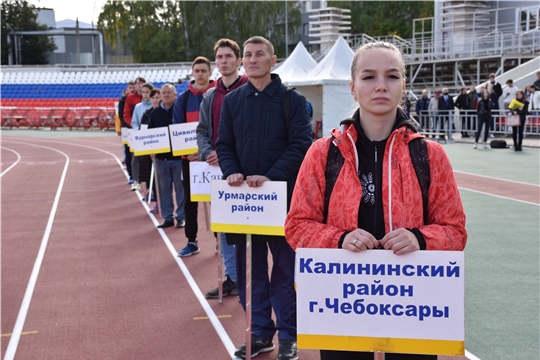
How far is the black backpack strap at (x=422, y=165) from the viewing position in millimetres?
2646

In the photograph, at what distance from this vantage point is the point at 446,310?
252 centimetres

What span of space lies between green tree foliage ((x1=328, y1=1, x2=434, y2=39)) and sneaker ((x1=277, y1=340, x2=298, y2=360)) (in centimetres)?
6742

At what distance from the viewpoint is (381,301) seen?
2.56m

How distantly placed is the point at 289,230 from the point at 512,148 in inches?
795

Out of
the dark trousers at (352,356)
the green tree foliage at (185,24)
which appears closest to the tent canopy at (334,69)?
the dark trousers at (352,356)

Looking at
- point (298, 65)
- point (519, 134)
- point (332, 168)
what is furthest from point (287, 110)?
point (298, 65)

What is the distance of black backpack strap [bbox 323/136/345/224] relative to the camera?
2.71 meters

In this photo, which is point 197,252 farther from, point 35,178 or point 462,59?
point 462,59

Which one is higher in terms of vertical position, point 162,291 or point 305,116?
point 305,116

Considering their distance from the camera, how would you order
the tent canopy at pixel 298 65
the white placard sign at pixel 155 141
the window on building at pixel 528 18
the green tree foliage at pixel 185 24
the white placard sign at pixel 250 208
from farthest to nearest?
the green tree foliage at pixel 185 24, the window on building at pixel 528 18, the tent canopy at pixel 298 65, the white placard sign at pixel 155 141, the white placard sign at pixel 250 208

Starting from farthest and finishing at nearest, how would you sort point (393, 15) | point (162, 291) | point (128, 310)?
point (393, 15), point (162, 291), point (128, 310)

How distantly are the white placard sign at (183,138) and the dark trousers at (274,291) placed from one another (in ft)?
10.3

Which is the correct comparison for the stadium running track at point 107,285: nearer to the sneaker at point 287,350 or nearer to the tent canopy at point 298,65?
the sneaker at point 287,350

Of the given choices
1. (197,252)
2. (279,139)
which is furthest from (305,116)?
(197,252)
